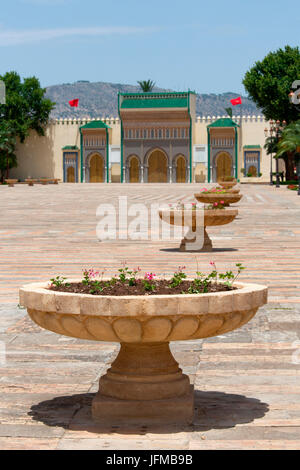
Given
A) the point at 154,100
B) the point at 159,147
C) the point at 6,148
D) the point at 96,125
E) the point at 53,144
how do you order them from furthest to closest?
the point at 53,144 → the point at 96,125 → the point at 154,100 → the point at 159,147 → the point at 6,148

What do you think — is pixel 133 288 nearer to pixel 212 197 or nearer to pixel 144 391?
pixel 144 391

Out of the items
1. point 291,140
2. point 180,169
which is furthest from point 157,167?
point 291,140

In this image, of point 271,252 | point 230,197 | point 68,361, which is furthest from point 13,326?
point 230,197

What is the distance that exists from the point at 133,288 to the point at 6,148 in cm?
6528

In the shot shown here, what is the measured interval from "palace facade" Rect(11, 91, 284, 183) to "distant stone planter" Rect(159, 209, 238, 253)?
52.9m

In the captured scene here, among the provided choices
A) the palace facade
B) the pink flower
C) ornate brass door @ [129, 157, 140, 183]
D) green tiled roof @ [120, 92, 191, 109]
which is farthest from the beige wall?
the pink flower

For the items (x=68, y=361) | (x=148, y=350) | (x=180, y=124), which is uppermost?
(x=180, y=124)

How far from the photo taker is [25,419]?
15.2 feet

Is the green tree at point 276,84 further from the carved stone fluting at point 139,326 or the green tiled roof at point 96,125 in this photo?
the carved stone fluting at point 139,326

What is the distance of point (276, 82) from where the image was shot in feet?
192

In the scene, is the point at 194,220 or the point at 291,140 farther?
the point at 291,140

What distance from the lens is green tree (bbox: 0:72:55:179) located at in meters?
69.9
